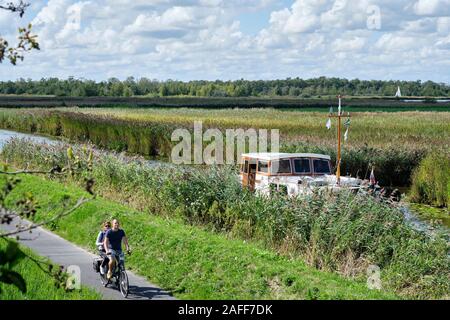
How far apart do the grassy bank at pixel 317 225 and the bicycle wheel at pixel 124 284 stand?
155 centimetres

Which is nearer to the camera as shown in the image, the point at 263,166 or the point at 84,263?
the point at 84,263

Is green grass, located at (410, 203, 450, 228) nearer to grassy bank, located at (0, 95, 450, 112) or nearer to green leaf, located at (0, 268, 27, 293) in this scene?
green leaf, located at (0, 268, 27, 293)

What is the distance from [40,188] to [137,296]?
10.6m

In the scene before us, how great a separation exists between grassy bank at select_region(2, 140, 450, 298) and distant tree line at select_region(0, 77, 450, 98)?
140m

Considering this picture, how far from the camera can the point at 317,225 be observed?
13.7 m

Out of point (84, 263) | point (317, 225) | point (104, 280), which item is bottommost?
point (84, 263)

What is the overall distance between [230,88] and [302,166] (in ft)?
511

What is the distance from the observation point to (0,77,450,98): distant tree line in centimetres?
16325

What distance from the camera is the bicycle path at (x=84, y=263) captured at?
11195mm

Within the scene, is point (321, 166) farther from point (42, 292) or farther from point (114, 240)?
point (42, 292)

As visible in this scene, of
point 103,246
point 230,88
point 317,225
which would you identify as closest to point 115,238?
point 103,246

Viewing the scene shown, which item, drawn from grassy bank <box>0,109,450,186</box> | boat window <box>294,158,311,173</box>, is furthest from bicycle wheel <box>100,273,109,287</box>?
grassy bank <box>0,109,450,186</box>
